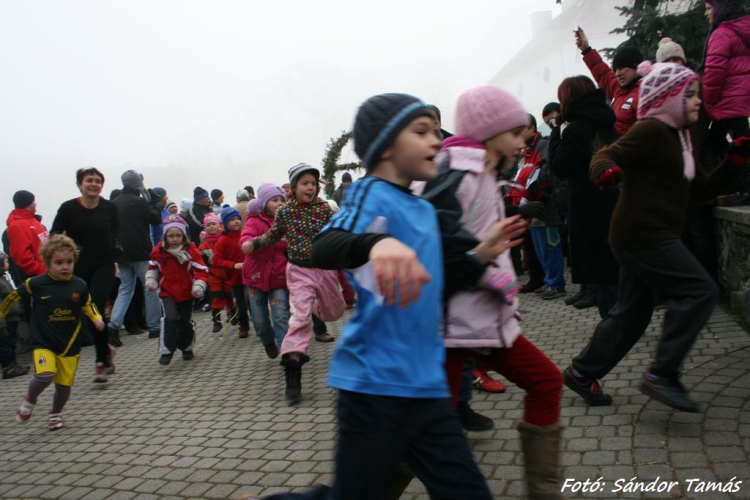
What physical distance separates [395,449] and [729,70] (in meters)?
5.65

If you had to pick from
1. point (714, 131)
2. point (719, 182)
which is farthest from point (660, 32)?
point (719, 182)

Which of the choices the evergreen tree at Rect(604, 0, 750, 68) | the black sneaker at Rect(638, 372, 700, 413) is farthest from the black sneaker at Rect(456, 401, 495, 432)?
the evergreen tree at Rect(604, 0, 750, 68)

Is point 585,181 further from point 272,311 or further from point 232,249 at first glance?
point 232,249

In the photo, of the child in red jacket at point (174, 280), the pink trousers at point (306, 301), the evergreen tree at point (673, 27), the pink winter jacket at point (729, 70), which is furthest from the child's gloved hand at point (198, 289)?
the evergreen tree at point (673, 27)

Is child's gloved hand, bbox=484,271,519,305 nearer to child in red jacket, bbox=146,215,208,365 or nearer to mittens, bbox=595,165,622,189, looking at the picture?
mittens, bbox=595,165,622,189

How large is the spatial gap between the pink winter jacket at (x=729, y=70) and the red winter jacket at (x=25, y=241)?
320 inches

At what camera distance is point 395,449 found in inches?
82.4

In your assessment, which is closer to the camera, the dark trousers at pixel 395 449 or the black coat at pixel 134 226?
the dark trousers at pixel 395 449

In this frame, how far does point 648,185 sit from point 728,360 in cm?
172

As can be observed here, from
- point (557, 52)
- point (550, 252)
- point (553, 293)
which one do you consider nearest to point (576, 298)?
point (553, 293)

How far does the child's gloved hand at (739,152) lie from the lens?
12.4 ft

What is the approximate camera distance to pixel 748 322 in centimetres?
323

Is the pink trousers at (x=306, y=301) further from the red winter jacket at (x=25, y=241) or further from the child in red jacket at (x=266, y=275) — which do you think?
the red winter jacket at (x=25, y=241)

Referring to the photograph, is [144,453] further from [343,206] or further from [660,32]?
[660,32]
